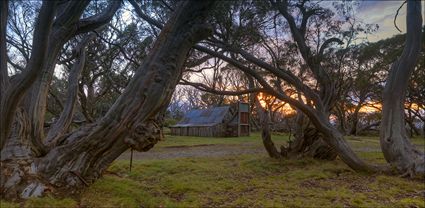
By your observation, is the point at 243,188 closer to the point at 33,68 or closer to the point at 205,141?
the point at 33,68

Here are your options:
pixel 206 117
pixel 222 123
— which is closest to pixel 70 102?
pixel 222 123

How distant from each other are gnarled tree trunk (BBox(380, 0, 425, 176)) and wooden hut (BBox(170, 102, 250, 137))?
17248 mm

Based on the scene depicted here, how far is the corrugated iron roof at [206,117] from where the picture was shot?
25586 millimetres

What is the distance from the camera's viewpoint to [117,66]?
16656mm

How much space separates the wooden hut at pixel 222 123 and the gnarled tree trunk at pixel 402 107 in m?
17.2

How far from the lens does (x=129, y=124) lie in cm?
492

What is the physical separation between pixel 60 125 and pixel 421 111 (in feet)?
106

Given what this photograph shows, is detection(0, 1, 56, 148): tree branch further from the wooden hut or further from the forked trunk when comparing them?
the wooden hut

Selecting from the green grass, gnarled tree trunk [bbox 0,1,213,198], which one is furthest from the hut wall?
gnarled tree trunk [bbox 0,1,213,198]

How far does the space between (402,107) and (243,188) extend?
475cm

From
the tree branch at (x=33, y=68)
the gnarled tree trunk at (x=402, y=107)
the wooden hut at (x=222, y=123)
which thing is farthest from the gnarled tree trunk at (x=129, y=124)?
the wooden hut at (x=222, y=123)

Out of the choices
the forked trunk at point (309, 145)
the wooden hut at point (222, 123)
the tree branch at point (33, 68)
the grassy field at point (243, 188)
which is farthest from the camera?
the wooden hut at point (222, 123)

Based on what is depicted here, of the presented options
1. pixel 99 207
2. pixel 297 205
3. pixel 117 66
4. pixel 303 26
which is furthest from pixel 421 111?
pixel 99 207

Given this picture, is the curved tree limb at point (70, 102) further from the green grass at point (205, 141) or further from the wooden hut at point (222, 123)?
the wooden hut at point (222, 123)
